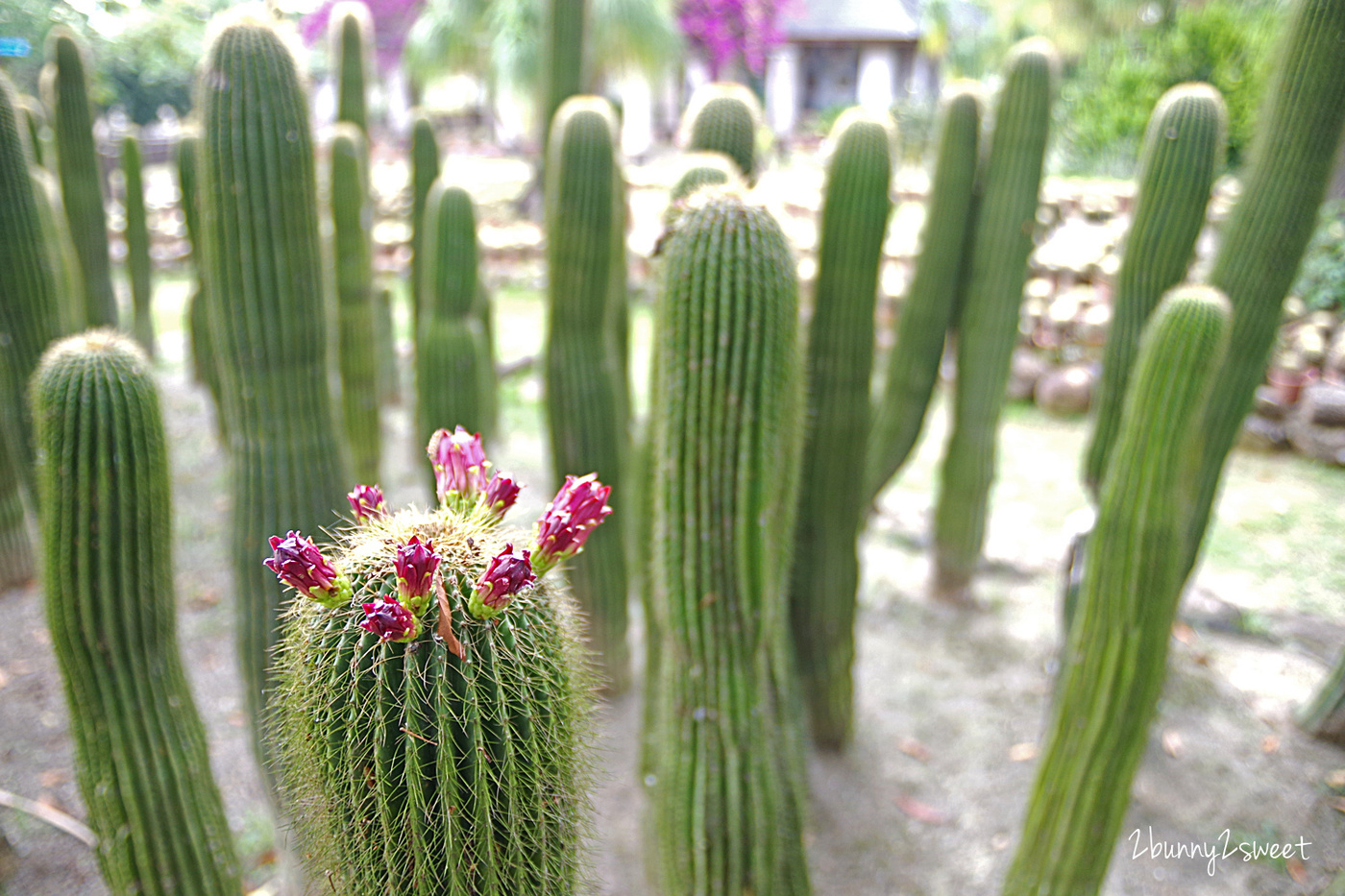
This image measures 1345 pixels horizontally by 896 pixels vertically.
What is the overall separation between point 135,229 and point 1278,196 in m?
7.44

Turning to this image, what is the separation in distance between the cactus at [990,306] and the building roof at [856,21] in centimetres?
1616

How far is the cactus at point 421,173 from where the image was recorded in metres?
5.62

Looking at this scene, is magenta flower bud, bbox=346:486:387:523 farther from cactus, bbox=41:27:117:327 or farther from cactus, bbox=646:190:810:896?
cactus, bbox=41:27:117:327

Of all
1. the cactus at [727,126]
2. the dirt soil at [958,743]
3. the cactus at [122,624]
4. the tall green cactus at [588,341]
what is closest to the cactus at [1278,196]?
the dirt soil at [958,743]

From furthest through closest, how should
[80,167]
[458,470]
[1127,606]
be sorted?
[80,167]
[1127,606]
[458,470]

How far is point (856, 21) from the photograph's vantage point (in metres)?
19.7

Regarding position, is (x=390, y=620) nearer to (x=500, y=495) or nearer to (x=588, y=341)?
(x=500, y=495)

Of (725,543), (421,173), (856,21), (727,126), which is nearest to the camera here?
(725,543)

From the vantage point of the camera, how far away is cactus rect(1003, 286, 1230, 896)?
2.51 meters

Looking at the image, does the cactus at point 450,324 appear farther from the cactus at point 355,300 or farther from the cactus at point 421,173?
the cactus at point 421,173

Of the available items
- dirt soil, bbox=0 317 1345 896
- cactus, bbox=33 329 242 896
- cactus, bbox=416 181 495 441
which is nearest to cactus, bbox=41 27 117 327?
dirt soil, bbox=0 317 1345 896

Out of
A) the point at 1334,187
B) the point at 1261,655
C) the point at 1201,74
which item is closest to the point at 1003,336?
the point at 1261,655

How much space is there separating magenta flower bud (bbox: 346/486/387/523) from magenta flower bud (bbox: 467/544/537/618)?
26 cm

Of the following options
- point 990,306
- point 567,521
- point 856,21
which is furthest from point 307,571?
point 856,21
